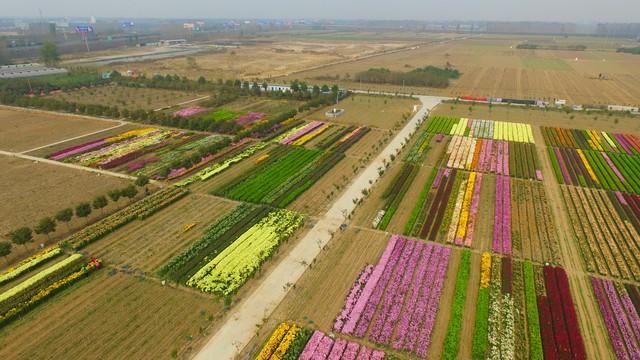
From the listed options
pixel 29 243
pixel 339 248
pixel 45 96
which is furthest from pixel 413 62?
pixel 29 243

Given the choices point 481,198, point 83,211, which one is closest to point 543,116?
point 481,198

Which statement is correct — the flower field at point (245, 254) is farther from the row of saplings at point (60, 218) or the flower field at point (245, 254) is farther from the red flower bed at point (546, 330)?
the red flower bed at point (546, 330)

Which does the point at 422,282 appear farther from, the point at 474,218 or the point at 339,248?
the point at 474,218

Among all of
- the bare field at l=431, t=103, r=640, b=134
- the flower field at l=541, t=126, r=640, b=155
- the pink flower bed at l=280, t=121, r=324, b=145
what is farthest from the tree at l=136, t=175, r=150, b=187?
the flower field at l=541, t=126, r=640, b=155

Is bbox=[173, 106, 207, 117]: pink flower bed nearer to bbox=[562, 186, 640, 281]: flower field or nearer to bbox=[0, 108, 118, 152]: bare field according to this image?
bbox=[0, 108, 118, 152]: bare field

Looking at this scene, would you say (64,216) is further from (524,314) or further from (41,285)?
(524,314)

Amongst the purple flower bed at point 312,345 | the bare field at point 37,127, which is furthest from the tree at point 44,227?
the bare field at point 37,127
